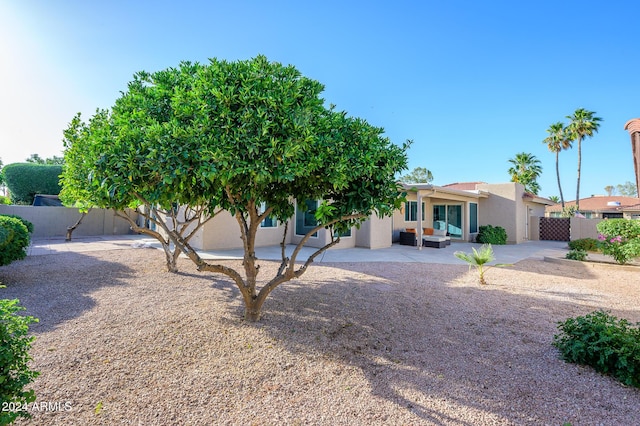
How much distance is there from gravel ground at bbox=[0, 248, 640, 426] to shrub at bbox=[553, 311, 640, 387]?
143mm

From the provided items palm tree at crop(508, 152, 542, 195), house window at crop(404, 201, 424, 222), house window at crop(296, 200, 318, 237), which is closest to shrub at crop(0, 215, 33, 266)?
house window at crop(296, 200, 318, 237)

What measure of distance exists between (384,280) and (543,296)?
3.35 metres

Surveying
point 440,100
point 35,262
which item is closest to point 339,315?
point 35,262

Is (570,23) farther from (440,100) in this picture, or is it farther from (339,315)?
(339,315)

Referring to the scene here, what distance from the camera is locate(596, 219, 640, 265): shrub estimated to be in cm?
918

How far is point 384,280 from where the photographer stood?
7355 millimetres

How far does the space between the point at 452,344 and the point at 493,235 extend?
14.9 meters

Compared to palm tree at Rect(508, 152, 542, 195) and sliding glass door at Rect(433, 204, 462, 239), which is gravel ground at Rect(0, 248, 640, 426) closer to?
sliding glass door at Rect(433, 204, 462, 239)

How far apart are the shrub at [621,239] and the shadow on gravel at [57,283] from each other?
14273 millimetres

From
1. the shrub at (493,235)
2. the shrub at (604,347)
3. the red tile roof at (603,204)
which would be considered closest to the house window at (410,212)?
the shrub at (493,235)

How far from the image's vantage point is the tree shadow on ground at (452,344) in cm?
262

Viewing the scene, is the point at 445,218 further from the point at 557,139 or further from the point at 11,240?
the point at 11,240

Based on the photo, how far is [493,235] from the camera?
16391 mm

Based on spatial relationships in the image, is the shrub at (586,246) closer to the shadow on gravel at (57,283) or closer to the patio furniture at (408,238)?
the patio furniture at (408,238)
